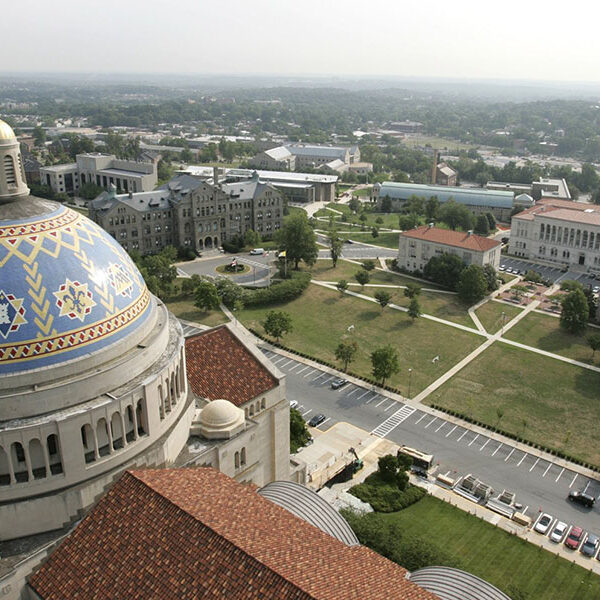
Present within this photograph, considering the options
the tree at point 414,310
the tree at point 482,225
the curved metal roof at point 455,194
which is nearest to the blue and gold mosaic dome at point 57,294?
the tree at point 414,310

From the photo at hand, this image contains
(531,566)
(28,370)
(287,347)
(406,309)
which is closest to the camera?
(28,370)

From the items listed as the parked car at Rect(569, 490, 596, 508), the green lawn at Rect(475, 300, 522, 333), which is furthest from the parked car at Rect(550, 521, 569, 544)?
the green lawn at Rect(475, 300, 522, 333)

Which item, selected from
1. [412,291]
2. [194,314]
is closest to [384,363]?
[412,291]

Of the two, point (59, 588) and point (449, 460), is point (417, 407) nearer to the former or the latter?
point (449, 460)

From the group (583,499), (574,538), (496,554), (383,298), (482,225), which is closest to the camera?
(496,554)

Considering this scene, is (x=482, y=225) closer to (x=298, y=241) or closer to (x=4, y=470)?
(x=298, y=241)

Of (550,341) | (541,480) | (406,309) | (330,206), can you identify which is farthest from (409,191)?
(541,480)
